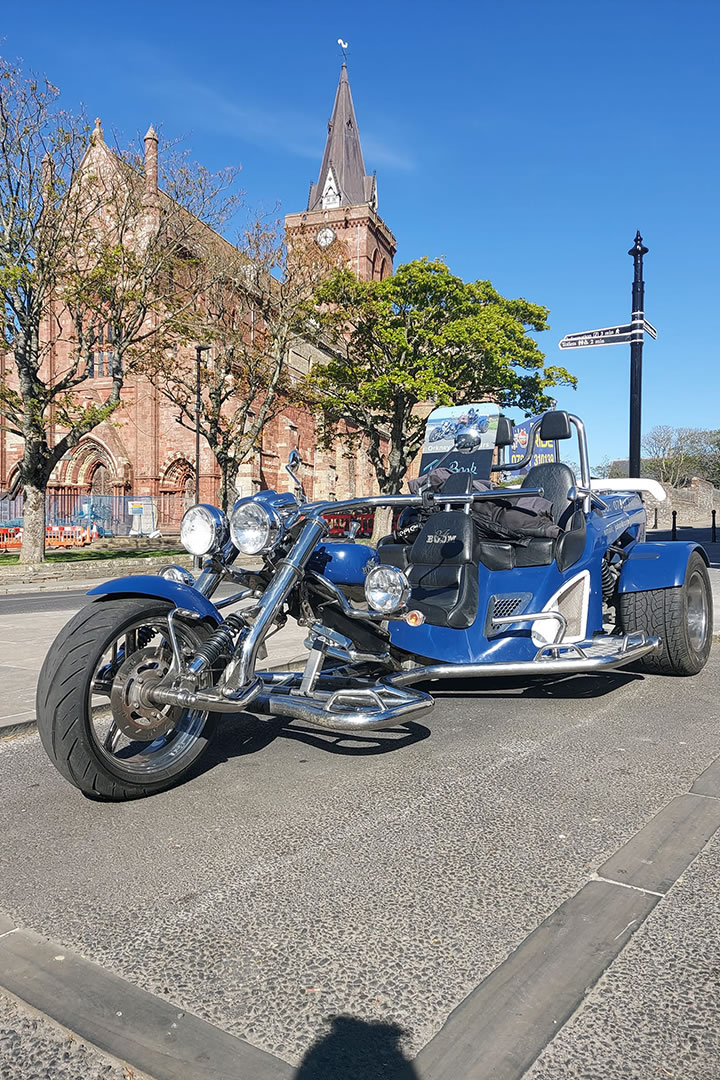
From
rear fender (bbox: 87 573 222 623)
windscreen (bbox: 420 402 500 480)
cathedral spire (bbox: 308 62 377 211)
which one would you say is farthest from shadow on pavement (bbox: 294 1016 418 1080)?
cathedral spire (bbox: 308 62 377 211)

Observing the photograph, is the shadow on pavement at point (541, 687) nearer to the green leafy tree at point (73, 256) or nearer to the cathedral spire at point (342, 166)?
the green leafy tree at point (73, 256)

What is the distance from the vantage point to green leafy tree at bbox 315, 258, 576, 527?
103 feet

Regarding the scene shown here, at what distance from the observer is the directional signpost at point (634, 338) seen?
444 inches

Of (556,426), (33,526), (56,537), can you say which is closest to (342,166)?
(56,537)

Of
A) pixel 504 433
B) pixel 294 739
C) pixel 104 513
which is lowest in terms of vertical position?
pixel 294 739

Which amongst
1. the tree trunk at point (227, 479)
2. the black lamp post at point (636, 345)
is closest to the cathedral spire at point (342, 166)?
the tree trunk at point (227, 479)

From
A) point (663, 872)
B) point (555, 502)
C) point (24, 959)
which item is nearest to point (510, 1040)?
point (663, 872)

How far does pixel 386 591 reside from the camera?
4.05m

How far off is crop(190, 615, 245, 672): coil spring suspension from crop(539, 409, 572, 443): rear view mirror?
3527 mm

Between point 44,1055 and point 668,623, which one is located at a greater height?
point 668,623

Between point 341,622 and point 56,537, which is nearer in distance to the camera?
point 341,622

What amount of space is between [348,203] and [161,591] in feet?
216

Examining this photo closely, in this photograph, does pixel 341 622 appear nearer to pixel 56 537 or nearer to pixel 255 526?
pixel 255 526

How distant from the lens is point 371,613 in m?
4.17
